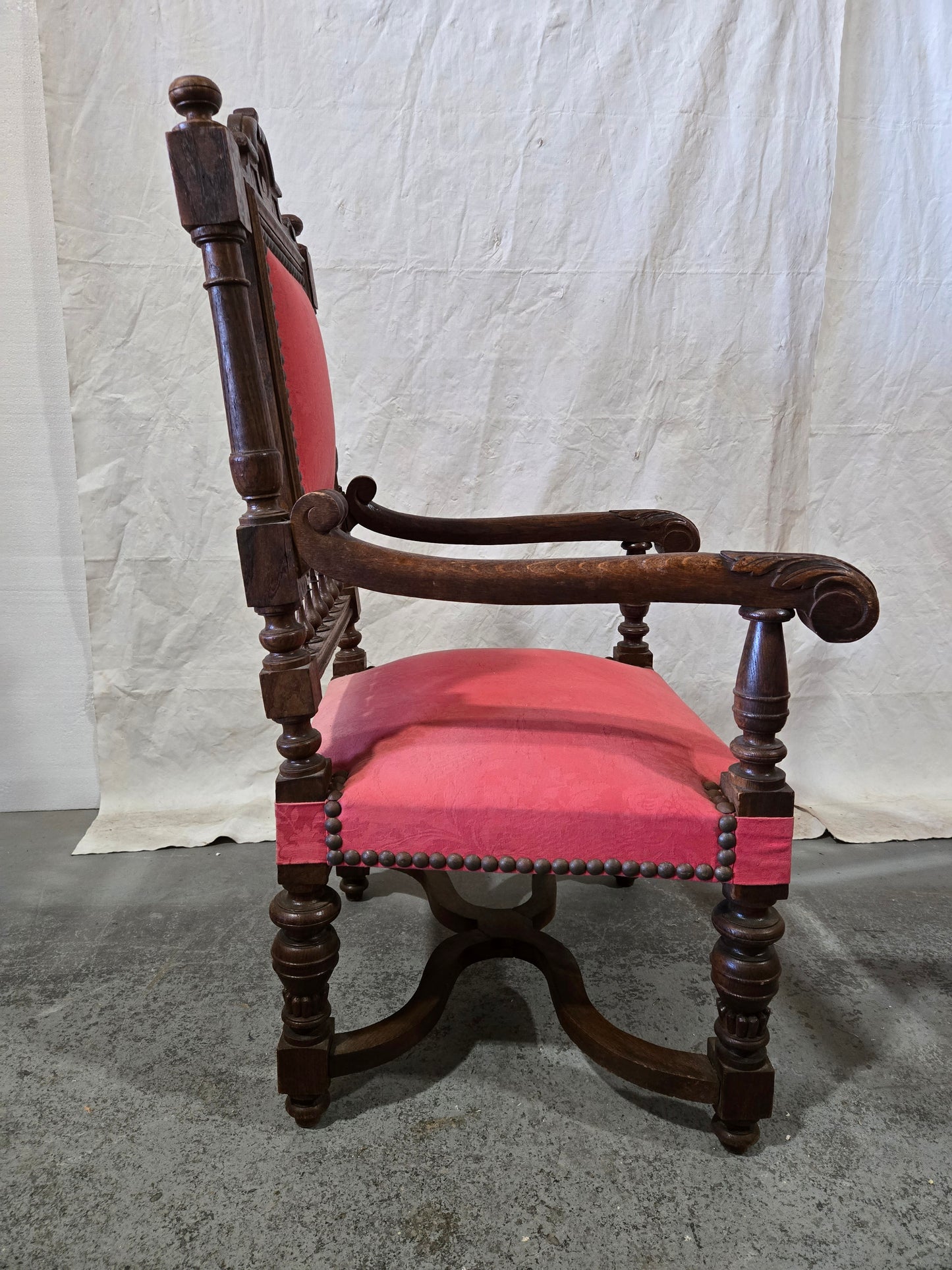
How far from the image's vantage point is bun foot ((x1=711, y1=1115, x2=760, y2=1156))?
115 centimetres

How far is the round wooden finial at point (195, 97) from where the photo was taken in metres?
0.88

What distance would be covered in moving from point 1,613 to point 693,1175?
6.87ft

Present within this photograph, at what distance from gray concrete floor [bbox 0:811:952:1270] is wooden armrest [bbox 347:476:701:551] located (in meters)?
0.84

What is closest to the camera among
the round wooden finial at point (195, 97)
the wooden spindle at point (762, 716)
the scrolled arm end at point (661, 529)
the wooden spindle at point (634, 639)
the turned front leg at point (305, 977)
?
the round wooden finial at point (195, 97)

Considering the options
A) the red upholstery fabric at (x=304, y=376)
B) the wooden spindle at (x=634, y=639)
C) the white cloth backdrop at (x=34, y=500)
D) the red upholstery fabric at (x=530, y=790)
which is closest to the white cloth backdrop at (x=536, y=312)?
the white cloth backdrop at (x=34, y=500)

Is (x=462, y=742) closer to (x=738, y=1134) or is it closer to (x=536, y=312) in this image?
(x=738, y=1134)

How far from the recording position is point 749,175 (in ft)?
6.35

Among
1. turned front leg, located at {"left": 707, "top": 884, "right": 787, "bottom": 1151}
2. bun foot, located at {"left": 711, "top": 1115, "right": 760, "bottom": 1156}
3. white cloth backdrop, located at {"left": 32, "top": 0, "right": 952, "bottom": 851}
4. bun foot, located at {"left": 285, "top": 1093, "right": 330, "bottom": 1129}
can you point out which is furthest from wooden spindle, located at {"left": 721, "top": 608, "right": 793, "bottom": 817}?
white cloth backdrop, located at {"left": 32, "top": 0, "right": 952, "bottom": 851}

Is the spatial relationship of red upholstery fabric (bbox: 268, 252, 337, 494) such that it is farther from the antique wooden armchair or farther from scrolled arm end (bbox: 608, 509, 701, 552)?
scrolled arm end (bbox: 608, 509, 701, 552)

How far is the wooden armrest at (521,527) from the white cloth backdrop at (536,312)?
50cm

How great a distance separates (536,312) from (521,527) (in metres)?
0.73

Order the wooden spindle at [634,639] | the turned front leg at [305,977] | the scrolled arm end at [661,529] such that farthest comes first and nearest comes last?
the wooden spindle at [634,639] < the scrolled arm end at [661,529] < the turned front leg at [305,977]

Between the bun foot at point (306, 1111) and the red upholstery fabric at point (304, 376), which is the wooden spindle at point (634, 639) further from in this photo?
the bun foot at point (306, 1111)

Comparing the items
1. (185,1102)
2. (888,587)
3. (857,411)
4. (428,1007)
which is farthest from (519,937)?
(857,411)
